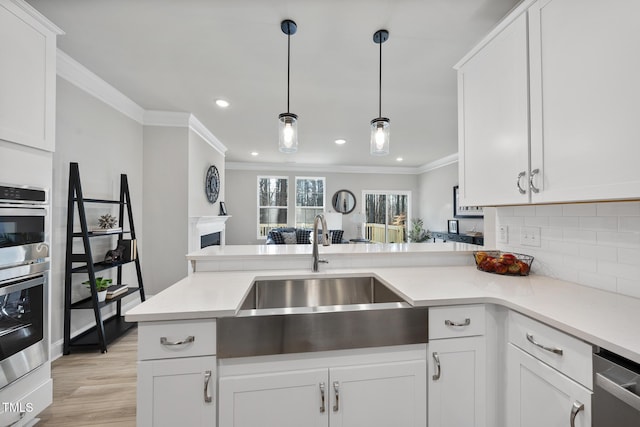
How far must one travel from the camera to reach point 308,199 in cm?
709

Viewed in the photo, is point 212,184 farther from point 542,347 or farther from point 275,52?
point 542,347

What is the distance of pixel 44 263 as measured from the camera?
1529 mm

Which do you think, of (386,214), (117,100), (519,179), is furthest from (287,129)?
(386,214)

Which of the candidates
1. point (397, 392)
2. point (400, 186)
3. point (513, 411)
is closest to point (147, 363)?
point (397, 392)

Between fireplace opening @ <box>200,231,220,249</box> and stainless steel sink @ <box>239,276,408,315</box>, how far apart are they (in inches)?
110

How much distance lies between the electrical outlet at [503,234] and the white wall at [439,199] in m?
3.81

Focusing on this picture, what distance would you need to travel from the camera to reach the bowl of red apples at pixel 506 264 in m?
1.54

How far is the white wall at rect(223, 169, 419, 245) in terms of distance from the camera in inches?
265

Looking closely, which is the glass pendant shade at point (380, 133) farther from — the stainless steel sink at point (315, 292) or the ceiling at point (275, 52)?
the stainless steel sink at point (315, 292)

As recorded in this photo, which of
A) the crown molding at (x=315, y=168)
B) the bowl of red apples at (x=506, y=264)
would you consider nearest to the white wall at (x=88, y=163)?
the bowl of red apples at (x=506, y=264)

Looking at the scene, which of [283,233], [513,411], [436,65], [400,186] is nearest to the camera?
[513,411]

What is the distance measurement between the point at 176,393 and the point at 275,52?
222cm

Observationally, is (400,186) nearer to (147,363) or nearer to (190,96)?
(190,96)

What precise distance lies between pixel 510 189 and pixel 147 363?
178 centimetres
